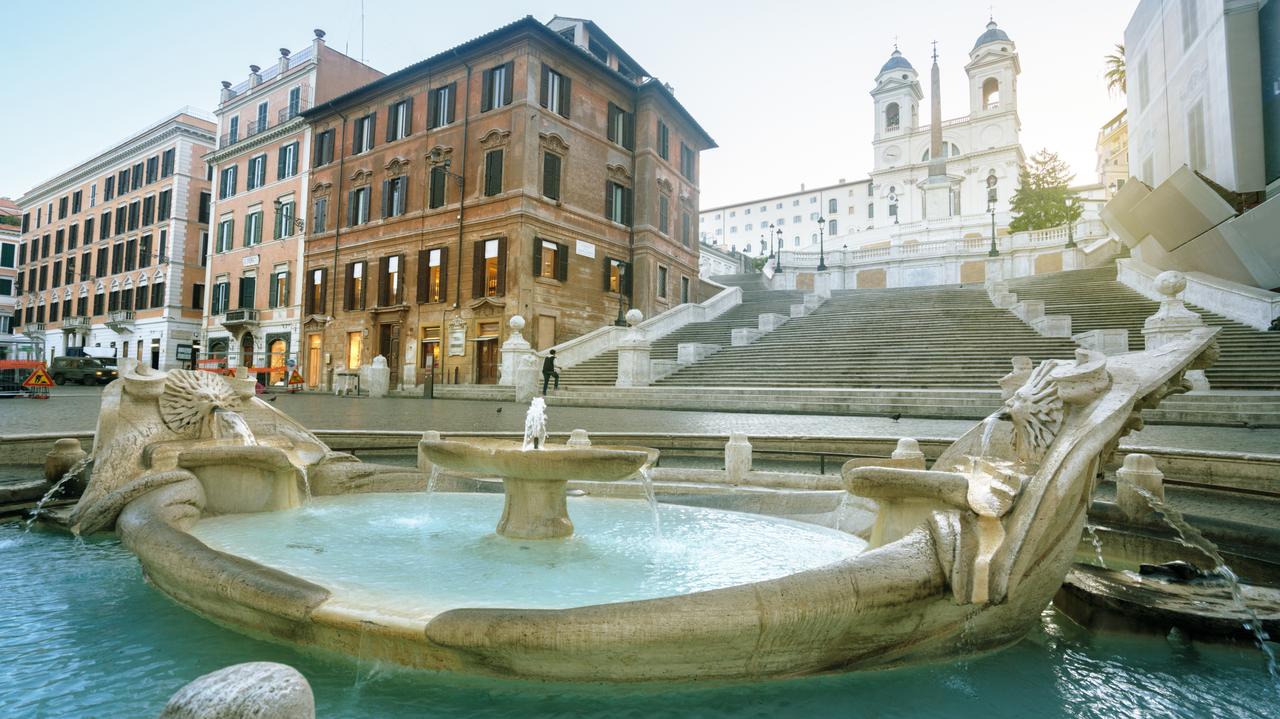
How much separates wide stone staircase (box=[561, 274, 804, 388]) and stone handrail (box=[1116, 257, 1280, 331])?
1354 cm

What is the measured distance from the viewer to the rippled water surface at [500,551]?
3.18 metres

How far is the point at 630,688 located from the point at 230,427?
4268 mm

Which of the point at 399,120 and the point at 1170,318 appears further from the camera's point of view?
the point at 399,120

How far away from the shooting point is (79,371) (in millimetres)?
30766

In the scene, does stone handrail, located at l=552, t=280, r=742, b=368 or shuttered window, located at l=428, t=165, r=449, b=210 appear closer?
stone handrail, located at l=552, t=280, r=742, b=368

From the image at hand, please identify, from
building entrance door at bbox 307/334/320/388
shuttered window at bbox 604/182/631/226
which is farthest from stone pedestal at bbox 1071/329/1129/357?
building entrance door at bbox 307/334/320/388

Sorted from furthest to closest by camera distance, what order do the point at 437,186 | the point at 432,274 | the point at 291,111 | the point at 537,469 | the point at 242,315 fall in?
the point at 291,111 < the point at 242,315 < the point at 437,186 < the point at 432,274 < the point at 537,469

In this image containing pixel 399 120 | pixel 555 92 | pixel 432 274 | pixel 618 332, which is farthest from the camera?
pixel 399 120

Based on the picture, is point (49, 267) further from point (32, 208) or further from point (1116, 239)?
point (1116, 239)

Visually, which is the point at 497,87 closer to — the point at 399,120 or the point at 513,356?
the point at 399,120

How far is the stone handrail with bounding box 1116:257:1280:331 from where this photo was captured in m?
14.9

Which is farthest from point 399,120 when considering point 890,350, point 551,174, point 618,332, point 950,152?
point 950,152

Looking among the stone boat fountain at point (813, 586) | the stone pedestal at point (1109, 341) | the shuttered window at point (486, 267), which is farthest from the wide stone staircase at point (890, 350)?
the stone boat fountain at point (813, 586)

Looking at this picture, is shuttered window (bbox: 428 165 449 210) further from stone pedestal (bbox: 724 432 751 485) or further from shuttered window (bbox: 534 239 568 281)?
stone pedestal (bbox: 724 432 751 485)
